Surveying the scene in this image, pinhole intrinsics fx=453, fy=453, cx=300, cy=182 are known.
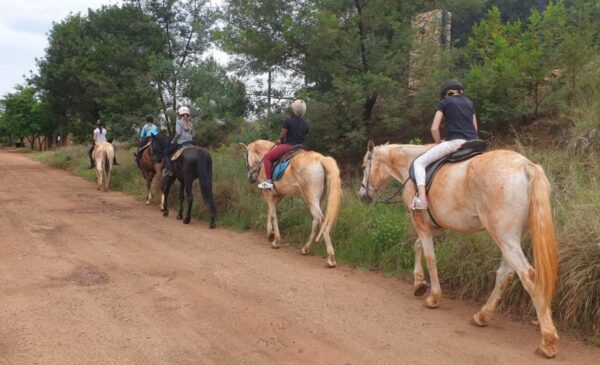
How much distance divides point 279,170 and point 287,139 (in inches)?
24.9

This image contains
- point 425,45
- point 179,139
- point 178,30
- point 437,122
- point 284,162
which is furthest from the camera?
point 178,30

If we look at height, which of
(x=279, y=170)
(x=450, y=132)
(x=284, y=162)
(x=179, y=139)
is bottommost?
(x=279, y=170)

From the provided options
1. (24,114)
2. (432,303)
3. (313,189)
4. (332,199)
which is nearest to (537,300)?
(432,303)

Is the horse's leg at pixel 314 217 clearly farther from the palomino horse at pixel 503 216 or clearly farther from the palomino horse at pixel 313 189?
the palomino horse at pixel 503 216

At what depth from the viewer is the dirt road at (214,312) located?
4117 mm

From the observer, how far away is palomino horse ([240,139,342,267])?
712 cm

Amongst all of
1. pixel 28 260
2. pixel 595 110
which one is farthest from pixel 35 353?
pixel 595 110

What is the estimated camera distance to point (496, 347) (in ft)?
14.3

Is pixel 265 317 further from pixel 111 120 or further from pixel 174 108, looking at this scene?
pixel 111 120

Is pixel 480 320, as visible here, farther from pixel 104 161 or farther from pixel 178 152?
pixel 104 161

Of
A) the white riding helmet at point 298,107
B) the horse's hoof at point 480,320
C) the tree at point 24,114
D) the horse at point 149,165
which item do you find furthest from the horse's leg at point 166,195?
the tree at point 24,114

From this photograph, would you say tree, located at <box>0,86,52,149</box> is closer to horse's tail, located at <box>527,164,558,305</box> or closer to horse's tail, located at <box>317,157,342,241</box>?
horse's tail, located at <box>317,157,342,241</box>

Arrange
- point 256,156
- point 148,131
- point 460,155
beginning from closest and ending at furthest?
point 460,155, point 256,156, point 148,131

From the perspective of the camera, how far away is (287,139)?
27.9 ft
